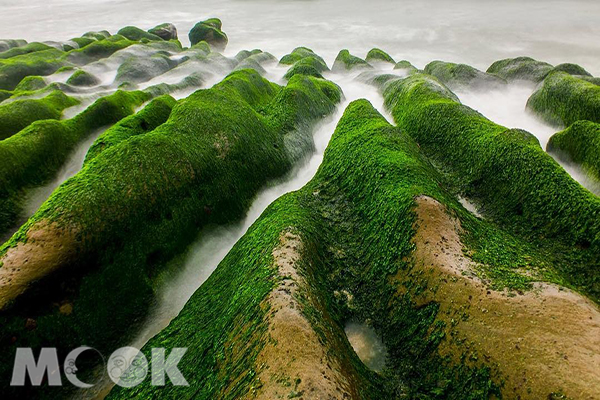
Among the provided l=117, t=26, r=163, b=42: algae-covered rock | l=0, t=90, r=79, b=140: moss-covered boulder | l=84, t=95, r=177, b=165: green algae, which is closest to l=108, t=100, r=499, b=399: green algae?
l=84, t=95, r=177, b=165: green algae

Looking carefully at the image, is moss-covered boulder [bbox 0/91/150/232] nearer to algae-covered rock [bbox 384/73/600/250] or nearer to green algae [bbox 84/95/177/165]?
green algae [bbox 84/95/177/165]

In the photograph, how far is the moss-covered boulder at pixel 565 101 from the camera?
11617 millimetres

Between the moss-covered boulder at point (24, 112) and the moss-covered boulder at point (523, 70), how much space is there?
24082mm

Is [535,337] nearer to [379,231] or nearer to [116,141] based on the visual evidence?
[379,231]

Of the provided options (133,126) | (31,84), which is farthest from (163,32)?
(133,126)

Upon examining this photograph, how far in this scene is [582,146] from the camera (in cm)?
900

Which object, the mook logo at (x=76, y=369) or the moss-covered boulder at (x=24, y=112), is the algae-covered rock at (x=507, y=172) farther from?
the moss-covered boulder at (x=24, y=112)

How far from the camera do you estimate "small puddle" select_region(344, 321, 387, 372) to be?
16.1 feet

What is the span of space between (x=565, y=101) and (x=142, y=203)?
15613 mm

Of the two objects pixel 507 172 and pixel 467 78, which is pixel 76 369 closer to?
pixel 507 172

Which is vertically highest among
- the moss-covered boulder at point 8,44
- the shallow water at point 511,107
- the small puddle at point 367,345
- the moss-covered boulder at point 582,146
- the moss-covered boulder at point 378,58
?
the moss-covered boulder at point 582,146

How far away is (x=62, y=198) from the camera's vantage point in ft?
19.4

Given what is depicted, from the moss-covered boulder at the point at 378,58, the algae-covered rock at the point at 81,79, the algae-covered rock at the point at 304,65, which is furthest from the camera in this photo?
the moss-covered boulder at the point at 378,58

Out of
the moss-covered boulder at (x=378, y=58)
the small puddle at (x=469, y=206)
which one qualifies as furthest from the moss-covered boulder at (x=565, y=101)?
the moss-covered boulder at (x=378, y=58)
